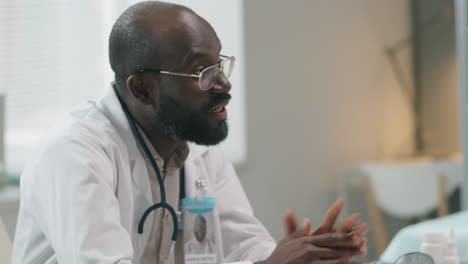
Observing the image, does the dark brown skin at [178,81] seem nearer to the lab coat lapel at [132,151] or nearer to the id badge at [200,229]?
the lab coat lapel at [132,151]

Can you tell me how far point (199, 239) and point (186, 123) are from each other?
28 cm

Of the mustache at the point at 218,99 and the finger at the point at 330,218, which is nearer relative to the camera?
the finger at the point at 330,218

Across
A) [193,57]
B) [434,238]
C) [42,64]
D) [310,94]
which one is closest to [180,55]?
[193,57]

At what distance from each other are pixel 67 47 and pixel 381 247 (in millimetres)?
2459

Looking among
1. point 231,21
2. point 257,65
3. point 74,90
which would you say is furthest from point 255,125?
point 74,90

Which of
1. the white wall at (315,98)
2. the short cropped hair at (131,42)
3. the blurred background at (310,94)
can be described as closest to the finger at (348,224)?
the short cropped hair at (131,42)

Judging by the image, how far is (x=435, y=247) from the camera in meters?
1.65

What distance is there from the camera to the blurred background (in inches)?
140

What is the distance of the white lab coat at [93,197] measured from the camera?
59.0 inches

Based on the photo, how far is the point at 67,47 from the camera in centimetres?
368

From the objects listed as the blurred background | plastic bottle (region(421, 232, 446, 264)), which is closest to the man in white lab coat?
plastic bottle (region(421, 232, 446, 264))

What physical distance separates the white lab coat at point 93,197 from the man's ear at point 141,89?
0.05 metres

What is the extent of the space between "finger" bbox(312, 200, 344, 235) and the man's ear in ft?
1.68

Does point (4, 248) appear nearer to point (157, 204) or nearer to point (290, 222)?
point (157, 204)
